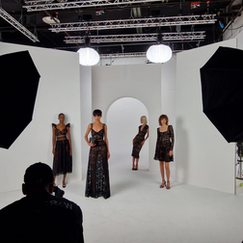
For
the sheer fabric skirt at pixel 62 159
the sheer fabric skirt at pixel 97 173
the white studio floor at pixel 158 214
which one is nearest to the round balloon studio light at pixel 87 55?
the sheer fabric skirt at pixel 62 159

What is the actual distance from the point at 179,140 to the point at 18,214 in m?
4.78

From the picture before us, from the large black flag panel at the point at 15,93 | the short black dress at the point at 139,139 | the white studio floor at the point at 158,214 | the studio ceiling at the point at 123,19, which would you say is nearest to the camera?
the large black flag panel at the point at 15,93

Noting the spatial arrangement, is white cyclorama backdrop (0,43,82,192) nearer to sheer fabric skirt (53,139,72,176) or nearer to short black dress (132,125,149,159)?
sheer fabric skirt (53,139,72,176)

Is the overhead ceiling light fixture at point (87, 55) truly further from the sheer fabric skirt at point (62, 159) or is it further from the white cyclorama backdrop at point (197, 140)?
the white cyclorama backdrop at point (197, 140)

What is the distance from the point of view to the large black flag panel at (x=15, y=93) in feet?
5.48

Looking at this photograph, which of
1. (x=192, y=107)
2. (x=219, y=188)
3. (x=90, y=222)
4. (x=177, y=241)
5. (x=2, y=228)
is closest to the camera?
(x=2, y=228)

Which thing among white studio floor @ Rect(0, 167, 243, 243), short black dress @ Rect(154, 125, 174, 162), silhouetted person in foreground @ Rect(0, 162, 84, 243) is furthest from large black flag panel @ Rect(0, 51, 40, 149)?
short black dress @ Rect(154, 125, 174, 162)

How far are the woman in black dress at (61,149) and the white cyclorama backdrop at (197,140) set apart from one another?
249cm

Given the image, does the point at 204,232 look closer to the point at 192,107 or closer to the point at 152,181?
the point at 152,181

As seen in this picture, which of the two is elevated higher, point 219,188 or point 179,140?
point 179,140

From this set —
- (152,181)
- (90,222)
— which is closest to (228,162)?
(152,181)

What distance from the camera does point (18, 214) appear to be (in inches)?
41.9

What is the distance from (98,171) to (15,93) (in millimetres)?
2968

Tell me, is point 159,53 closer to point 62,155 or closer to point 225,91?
point 62,155
